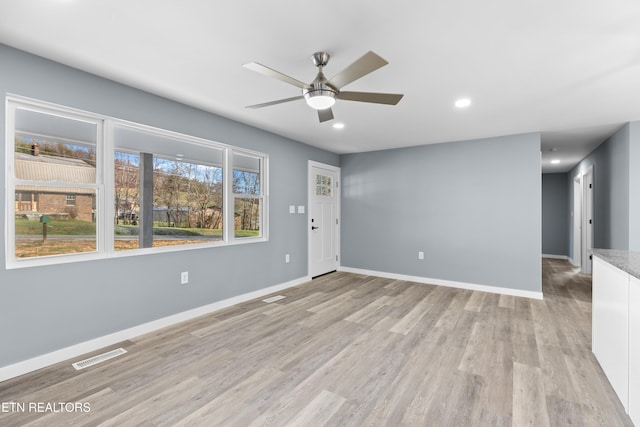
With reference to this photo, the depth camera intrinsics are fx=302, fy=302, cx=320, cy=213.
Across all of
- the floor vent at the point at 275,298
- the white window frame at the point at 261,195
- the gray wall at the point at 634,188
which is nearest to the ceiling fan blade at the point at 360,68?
the white window frame at the point at 261,195

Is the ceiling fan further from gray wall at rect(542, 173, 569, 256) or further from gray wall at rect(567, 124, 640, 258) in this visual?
gray wall at rect(542, 173, 569, 256)

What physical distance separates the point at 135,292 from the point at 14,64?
6.62 feet

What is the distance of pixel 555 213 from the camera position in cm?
786

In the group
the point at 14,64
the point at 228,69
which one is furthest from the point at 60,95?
the point at 228,69

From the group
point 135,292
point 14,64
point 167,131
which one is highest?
point 14,64

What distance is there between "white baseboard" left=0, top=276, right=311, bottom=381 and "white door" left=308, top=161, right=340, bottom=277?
167cm

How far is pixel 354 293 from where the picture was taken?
4.45 meters

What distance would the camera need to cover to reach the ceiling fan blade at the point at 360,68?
1.72 meters

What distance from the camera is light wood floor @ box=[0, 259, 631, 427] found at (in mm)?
1800

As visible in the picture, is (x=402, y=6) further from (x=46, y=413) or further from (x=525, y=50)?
(x=46, y=413)

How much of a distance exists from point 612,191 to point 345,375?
459 centimetres

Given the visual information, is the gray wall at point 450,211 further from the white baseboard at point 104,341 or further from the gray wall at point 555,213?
the gray wall at point 555,213

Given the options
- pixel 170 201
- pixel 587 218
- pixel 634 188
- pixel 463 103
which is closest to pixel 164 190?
pixel 170 201

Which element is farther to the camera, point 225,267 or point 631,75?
point 225,267
